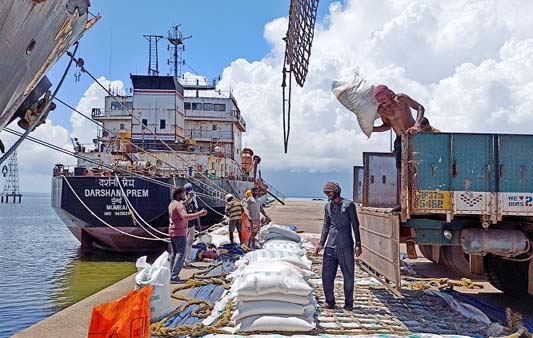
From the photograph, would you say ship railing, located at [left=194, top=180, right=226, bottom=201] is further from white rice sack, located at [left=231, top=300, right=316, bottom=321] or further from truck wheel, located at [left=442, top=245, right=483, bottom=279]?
white rice sack, located at [left=231, top=300, right=316, bottom=321]

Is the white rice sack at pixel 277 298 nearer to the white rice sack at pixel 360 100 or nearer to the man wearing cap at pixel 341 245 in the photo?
the man wearing cap at pixel 341 245

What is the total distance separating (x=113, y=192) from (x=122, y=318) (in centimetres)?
1329

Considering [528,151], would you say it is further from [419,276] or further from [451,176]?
[419,276]

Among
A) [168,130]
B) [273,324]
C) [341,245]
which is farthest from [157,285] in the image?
[168,130]

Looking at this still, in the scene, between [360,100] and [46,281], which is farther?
[46,281]

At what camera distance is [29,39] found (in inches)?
172

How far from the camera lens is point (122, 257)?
679 inches

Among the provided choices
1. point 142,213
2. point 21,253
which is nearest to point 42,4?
point 142,213

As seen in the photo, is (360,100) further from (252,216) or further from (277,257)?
(252,216)

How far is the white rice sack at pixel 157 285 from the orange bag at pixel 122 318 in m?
1.21

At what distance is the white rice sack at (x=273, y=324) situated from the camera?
15.3 ft

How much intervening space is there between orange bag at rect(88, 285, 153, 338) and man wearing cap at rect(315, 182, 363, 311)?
2424mm

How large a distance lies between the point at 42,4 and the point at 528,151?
5.16 meters

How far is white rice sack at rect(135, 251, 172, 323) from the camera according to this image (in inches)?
205
